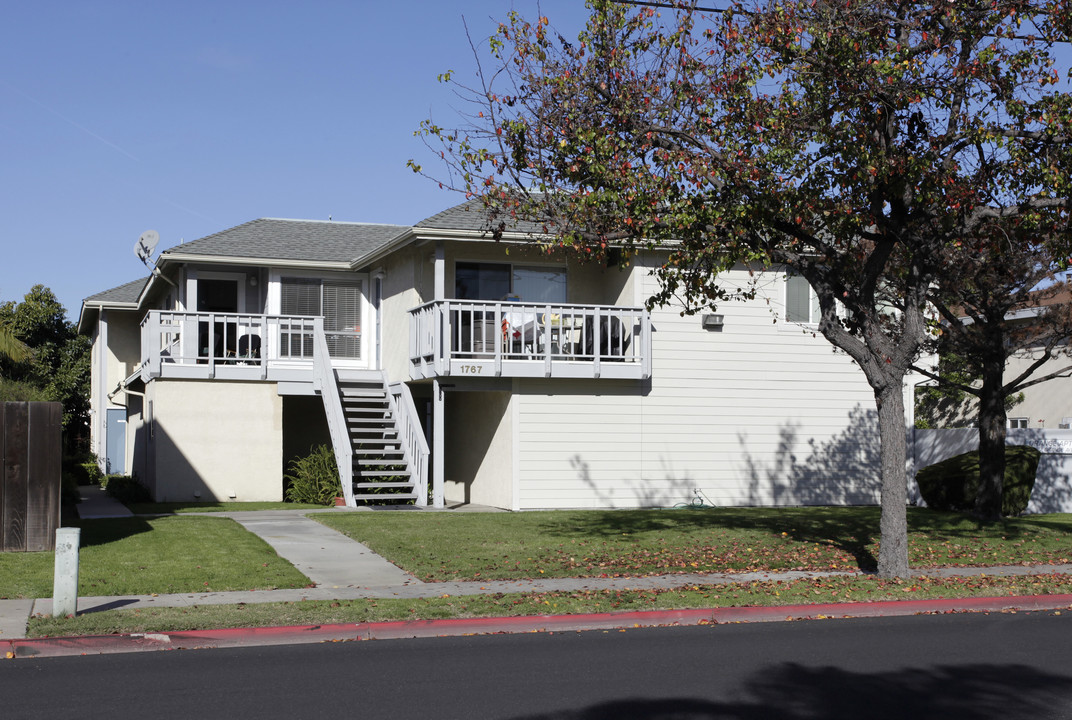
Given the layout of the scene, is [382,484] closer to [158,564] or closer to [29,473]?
[158,564]

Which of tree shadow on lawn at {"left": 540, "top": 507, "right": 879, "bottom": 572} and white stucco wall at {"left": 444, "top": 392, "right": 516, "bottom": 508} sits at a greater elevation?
white stucco wall at {"left": 444, "top": 392, "right": 516, "bottom": 508}

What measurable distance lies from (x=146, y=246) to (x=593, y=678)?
18529mm

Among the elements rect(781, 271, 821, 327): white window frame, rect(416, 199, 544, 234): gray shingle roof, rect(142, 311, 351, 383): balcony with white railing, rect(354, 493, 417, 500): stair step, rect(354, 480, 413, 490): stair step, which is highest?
rect(416, 199, 544, 234): gray shingle roof

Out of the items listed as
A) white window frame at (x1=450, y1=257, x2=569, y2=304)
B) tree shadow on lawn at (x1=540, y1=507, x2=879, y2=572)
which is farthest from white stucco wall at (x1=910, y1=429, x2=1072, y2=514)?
white window frame at (x1=450, y1=257, x2=569, y2=304)

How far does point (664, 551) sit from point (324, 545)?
4492 mm

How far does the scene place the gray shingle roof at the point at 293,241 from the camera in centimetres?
2408

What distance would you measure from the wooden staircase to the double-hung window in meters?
1.79

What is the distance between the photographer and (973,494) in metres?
20.8

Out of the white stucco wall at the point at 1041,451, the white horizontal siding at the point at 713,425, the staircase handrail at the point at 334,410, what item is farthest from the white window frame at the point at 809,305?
the staircase handrail at the point at 334,410

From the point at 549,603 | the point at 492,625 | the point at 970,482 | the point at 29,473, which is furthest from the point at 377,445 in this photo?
the point at 492,625

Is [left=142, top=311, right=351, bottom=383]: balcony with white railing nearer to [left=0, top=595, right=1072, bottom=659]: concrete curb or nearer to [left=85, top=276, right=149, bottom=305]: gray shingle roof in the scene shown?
[left=85, top=276, right=149, bottom=305]: gray shingle roof

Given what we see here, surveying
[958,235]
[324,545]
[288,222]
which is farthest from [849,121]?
[288,222]

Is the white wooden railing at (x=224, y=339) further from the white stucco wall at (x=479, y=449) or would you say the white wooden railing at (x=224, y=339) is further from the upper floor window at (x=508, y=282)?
the white stucco wall at (x=479, y=449)

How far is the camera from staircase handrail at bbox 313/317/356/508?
776 inches
